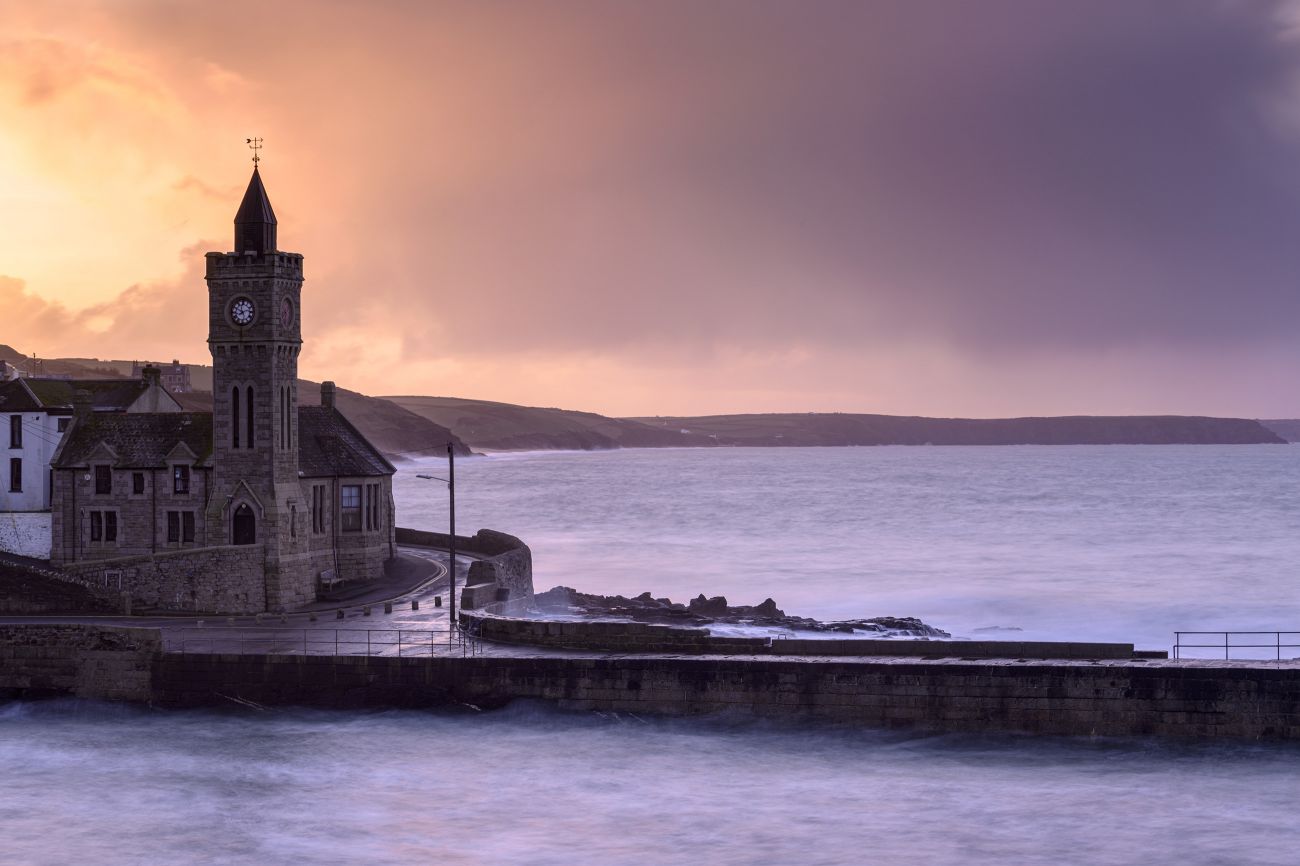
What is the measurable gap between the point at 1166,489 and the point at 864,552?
105985 mm

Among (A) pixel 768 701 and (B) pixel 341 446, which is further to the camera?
(B) pixel 341 446

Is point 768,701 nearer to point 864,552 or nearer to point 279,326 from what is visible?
point 279,326

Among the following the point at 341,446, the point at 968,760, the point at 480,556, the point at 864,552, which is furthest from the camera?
the point at 864,552

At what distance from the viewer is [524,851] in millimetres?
31453

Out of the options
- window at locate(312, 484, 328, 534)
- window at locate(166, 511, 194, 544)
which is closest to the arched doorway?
window at locate(166, 511, 194, 544)

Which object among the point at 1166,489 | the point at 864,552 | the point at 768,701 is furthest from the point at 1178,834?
the point at 1166,489

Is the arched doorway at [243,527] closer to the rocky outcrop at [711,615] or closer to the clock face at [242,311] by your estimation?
the clock face at [242,311]

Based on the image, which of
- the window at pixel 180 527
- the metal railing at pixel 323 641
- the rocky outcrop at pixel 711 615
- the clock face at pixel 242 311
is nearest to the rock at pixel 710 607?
the rocky outcrop at pixel 711 615

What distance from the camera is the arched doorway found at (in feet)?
161

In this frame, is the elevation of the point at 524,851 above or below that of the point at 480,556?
below

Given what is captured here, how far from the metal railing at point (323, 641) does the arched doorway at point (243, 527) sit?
4492mm

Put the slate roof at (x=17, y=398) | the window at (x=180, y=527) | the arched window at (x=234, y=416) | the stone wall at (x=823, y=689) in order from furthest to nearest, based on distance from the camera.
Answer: the slate roof at (x=17, y=398) < the window at (x=180, y=527) < the arched window at (x=234, y=416) < the stone wall at (x=823, y=689)

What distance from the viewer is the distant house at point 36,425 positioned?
57438 mm

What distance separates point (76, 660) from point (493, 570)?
13309 mm
